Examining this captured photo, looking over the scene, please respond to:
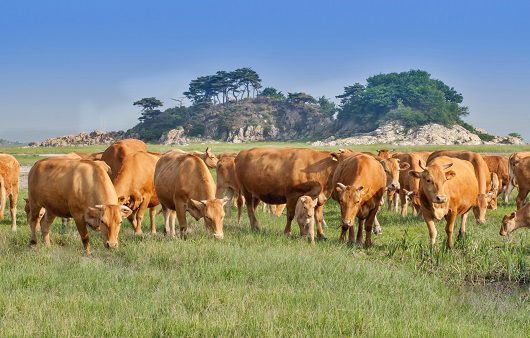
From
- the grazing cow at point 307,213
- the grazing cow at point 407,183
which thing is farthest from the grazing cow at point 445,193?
the grazing cow at point 407,183

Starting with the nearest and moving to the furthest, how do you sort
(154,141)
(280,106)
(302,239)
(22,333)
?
(22,333) < (302,239) < (154,141) < (280,106)

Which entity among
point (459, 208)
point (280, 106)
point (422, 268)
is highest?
point (280, 106)

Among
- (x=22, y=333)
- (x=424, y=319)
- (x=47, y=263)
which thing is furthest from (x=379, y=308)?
(x=47, y=263)

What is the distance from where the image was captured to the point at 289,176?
41.3ft

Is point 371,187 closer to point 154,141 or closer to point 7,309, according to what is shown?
point 7,309

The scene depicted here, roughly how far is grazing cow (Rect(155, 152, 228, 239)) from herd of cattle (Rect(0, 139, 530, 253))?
0.02 metres

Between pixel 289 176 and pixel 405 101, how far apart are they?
11456 centimetres

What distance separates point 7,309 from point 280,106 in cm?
14109

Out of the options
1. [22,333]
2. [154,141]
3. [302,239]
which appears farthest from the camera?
[154,141]

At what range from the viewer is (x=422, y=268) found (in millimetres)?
9812

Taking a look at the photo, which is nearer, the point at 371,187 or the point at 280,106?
the point at 371,187

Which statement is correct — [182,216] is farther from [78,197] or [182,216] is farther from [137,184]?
[78,197]

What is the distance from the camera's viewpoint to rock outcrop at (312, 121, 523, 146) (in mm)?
100062

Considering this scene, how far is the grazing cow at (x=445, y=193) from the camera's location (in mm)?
10844
